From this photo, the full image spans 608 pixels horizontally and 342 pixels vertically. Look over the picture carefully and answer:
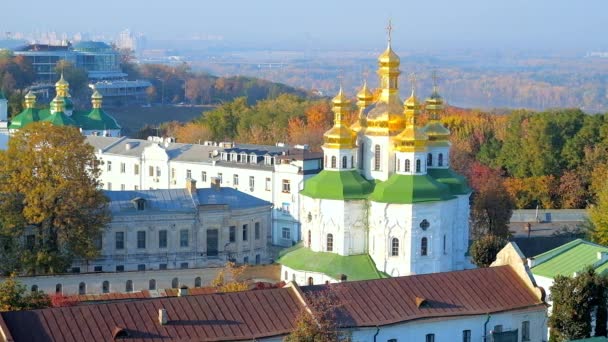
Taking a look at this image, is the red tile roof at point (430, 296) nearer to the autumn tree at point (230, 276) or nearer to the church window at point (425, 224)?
the church window at point (425, 224)

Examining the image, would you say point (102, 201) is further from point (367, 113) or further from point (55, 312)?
point (55, 312)

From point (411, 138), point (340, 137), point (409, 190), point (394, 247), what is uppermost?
point (411, 138)

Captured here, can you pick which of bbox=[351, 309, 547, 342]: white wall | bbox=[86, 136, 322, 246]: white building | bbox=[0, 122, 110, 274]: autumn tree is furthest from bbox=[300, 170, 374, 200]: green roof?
bbox=[351, 309, 547, 342]: white wall

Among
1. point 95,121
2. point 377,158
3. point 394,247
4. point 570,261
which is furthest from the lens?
point 95,121

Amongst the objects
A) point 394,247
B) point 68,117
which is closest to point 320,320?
point 394,247

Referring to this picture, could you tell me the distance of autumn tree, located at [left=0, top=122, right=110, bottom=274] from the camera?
152ft

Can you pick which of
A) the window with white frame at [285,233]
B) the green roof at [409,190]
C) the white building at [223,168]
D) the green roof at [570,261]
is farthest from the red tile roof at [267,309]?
the window with white frame at [285,233]

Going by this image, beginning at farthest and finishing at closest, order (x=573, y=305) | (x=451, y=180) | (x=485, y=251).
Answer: (x=485, y=251), (x=451, y=180), (x=573, y=305)

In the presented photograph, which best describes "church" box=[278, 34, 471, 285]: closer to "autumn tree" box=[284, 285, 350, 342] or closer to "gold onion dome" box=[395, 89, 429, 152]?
"gold onion dome" box=[395, 89, 429, 152]

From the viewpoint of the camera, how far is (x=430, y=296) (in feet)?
119

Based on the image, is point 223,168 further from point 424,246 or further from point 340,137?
point 424,246

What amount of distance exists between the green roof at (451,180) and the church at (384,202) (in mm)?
34

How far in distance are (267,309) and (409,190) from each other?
12.5 meters

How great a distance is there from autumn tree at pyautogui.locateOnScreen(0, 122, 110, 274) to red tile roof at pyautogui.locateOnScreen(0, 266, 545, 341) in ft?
46.1
